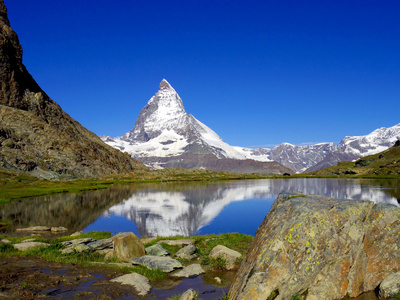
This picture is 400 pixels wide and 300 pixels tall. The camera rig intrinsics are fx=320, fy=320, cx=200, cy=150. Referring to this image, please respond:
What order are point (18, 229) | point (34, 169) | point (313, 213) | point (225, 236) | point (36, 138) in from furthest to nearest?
point (36, 138) < point (34, 169) < point (18, 229) < point (225, 236) < point (313, 213)

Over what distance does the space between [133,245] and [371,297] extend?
671 inches

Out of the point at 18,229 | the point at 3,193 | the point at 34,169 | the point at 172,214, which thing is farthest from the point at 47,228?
the point at 34,169

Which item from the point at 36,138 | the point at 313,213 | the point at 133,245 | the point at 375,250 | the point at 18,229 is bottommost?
the point at 18,229

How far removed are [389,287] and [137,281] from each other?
12808 mm

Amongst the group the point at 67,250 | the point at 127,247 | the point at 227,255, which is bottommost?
the point at 67,250

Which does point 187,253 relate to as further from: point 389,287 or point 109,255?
point 389,287

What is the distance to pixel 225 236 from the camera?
3547 cm

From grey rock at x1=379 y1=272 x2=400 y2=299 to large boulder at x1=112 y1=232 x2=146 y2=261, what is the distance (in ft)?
55.9

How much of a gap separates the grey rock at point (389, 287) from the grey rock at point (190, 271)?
37.8ft

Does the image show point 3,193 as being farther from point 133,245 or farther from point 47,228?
point 133,245

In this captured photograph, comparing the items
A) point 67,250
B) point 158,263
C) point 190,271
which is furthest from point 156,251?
point 67,250

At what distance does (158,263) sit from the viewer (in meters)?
22.3

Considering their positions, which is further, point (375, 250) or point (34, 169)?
point (34, 169)

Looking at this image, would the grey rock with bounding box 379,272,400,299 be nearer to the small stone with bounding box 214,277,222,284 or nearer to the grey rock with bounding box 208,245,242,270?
the small stone with bounding box 214,277,222,284
